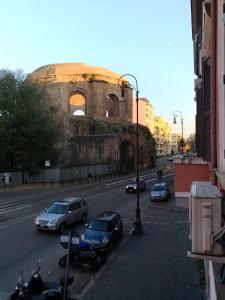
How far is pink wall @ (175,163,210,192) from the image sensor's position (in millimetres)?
8406

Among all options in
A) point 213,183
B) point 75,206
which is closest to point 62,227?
point 75,206

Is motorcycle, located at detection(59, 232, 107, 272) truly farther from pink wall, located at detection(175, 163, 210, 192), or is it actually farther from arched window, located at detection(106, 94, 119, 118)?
arched window, located at detection(106, 94, 119, 118)

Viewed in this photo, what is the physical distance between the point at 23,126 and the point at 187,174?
142 feet

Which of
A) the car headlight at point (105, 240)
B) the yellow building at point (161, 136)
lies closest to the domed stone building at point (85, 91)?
the car headlight at point (105, 240)

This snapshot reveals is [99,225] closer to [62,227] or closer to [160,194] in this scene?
[62,227]

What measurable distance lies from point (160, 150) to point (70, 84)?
90216 millimetres

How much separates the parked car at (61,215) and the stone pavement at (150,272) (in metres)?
3.86

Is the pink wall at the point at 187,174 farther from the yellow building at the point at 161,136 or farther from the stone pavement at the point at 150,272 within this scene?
the yellow building at the point at 161,136

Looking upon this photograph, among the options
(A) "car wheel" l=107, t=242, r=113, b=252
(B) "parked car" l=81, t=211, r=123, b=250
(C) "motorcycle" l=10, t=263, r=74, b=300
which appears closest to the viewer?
(C) "motorcycle" l=10, t=263, r=74, b=300

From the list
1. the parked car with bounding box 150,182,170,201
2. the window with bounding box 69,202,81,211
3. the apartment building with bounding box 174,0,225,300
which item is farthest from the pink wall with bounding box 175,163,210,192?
the parked car with bounding box 150,182,170,201

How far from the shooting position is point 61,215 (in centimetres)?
2370

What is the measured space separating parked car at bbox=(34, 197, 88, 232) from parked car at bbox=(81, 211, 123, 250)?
9.51 ft

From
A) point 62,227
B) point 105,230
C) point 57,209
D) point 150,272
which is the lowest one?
point 150,272

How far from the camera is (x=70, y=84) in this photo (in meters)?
79.1
